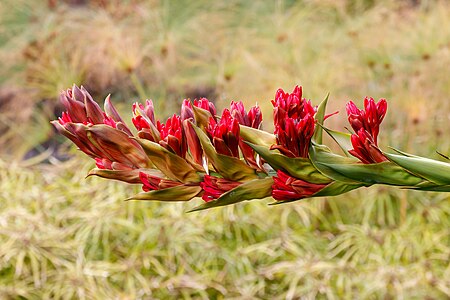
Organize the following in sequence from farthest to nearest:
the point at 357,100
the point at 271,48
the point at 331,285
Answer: the point at 271,48, the point at 357,100, the point at 331,285

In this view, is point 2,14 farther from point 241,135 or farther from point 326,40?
point 241,135

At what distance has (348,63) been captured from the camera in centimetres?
434

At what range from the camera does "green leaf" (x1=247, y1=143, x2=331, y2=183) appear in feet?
1.16

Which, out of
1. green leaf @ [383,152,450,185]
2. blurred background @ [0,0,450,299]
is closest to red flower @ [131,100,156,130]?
green leaf @ [383,152,450,185]

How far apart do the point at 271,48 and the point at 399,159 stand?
4.23 m

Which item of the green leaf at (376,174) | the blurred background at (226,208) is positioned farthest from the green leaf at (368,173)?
the blurred background at (226,208)

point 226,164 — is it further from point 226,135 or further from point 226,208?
point 226,208

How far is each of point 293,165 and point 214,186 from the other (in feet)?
0.14

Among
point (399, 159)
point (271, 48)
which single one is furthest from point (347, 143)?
point (271, 48)

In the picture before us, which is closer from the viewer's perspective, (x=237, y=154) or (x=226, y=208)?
(x=237, y=154)

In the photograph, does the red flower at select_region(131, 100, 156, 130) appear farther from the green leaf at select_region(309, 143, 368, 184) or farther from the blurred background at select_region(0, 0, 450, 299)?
the blurred background at select_region(0, 0, 450, 299)

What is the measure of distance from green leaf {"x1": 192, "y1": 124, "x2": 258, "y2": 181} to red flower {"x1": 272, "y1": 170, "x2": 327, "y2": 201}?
2cm

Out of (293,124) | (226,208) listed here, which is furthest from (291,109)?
(226,208)

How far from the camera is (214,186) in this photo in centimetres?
38
